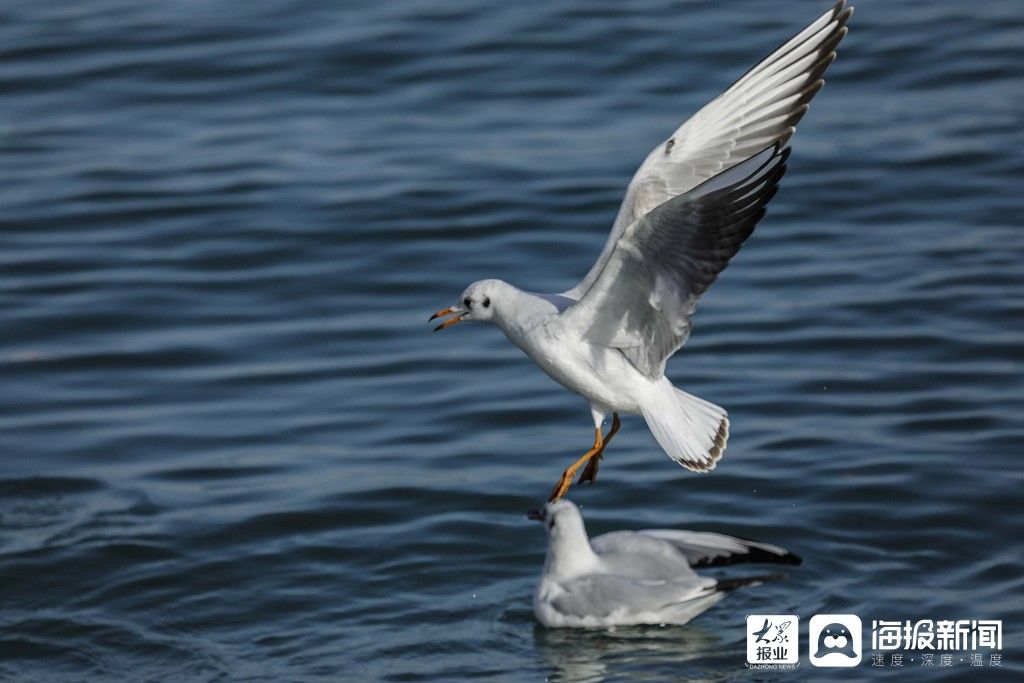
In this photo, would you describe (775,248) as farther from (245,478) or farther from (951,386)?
(245,478)

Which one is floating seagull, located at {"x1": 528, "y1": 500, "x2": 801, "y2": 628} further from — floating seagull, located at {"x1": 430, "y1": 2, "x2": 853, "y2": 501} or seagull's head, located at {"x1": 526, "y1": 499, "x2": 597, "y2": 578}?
floating seagull, located at {"x1": 430, "y1": 2, "x2": 853, "y2": 501}

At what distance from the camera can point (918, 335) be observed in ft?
33.1

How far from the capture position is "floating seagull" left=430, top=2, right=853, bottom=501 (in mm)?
6145

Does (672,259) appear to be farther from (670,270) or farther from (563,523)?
(563,523)

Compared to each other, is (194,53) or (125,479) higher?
(194,53)

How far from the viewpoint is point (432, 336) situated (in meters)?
10.6

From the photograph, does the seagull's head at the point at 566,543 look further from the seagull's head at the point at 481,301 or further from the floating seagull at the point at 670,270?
the seagull's head at the point at 481,301

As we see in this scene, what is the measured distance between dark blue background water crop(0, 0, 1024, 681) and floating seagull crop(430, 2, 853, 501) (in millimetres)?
916

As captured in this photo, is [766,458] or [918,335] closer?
[766,458]

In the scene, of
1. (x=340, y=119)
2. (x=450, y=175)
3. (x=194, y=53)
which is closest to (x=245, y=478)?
(x=450, y=175)

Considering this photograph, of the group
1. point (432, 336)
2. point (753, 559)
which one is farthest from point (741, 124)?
point (432, 336)

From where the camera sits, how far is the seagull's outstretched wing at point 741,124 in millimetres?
6945

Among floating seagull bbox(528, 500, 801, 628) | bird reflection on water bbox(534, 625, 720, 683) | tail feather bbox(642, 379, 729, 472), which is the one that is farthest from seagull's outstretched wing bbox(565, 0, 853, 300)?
bird reflection on water bbox(534, 625, 720, 683)

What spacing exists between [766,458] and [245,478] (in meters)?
2.63
